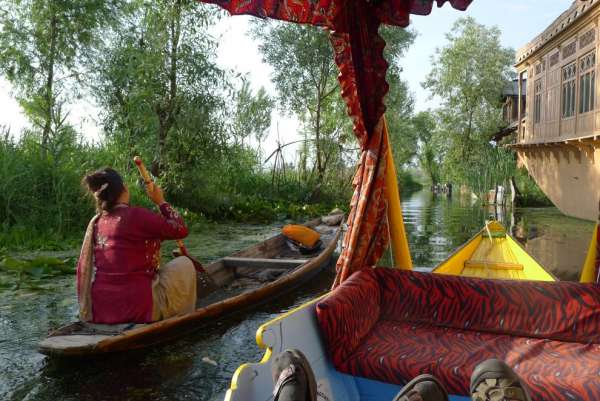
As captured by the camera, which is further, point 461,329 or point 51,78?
point 51,78

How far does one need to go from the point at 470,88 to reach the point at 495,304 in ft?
92.4

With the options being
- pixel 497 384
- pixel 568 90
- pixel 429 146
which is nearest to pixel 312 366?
pixel 497 384

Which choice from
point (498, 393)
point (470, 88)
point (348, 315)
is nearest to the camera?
point (498, 393)

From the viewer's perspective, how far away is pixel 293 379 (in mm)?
1972

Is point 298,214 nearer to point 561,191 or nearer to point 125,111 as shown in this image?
point 125,111

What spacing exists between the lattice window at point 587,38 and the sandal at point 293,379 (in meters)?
13.5

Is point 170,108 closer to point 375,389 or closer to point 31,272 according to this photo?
point 31,272

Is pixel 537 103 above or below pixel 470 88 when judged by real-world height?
below

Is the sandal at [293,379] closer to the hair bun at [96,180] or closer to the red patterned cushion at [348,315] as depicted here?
the red patterned cushion at [348,315]

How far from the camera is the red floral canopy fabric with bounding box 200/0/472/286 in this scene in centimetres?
354

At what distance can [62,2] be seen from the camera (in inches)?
452

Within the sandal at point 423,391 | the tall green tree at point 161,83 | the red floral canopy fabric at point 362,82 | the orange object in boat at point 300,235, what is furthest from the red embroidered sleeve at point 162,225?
the tall green tree at point 161,83

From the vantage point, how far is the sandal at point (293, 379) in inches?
76.0

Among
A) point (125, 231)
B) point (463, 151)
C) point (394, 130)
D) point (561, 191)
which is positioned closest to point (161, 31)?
point (125, 231)
